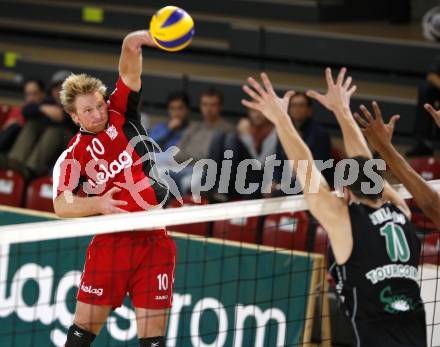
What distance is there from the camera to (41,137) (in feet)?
37.6

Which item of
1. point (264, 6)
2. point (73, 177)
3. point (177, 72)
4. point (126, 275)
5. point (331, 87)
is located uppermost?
point (264, 6)

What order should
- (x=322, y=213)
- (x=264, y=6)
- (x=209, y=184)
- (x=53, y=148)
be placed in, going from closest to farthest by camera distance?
(x=322, y=213)
(x=209, y=184)
(x=53, y=148)
(x=264, y=6)

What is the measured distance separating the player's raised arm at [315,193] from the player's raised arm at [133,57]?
1.20 m

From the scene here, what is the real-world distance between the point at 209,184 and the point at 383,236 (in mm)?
Result: 4734

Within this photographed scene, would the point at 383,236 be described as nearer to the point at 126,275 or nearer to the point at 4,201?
the point at 126,275

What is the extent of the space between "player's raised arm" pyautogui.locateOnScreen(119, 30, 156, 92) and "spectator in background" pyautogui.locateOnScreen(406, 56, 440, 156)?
5.19 meters

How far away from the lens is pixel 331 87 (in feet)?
20.9

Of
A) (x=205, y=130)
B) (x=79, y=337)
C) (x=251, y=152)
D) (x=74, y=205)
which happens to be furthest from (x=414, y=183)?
(x=205, y=130)

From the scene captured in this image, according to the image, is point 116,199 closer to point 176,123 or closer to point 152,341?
point 152,341

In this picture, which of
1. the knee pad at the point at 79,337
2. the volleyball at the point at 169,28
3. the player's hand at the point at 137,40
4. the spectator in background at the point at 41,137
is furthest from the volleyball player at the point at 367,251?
the spectator in background at the point at 41,137

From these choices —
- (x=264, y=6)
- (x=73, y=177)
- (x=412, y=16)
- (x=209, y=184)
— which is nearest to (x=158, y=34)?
(x=73, y=177)

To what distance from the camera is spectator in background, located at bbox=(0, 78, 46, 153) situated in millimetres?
11961

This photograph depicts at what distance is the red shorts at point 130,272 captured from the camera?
695 centimetres

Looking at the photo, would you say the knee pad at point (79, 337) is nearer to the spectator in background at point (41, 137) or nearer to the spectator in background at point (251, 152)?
the spectator in background at point (251, 152)
